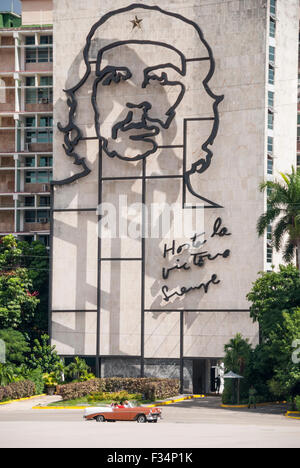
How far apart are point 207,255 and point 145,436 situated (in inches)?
1419

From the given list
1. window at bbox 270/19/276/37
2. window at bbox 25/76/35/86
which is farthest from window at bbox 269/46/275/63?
window at bbox 25/76/35/86

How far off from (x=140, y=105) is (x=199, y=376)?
74.2 ft

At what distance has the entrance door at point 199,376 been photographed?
8431 cm

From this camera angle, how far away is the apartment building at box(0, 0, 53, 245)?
104 metres

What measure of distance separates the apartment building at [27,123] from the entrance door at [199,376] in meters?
25.1

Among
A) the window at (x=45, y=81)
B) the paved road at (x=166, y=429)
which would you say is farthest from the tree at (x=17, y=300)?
the window at (x=45, y=81)

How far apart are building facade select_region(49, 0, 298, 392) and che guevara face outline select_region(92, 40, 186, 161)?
0.35ft

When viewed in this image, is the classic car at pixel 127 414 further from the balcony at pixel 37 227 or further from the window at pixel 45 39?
the window at pixel 45 39

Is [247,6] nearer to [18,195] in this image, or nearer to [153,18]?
[153,18]

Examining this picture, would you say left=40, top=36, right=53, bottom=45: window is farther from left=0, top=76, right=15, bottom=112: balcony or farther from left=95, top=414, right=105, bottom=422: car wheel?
left=95, top=414, right=105, bottom=422: car wheel

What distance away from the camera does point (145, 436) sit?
152 feet

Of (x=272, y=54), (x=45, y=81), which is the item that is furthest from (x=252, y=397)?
(x=45, y=81)

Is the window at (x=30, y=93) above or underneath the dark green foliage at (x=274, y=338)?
above
